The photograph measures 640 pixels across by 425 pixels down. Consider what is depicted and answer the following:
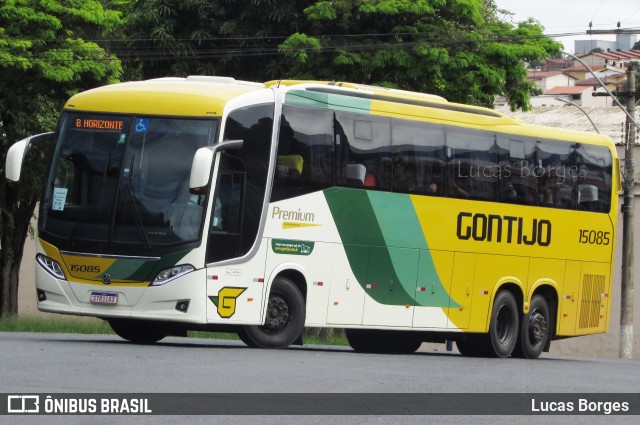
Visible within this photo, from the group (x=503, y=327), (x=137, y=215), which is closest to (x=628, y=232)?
(x=503, y=327)

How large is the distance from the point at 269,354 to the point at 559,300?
28.3 feet

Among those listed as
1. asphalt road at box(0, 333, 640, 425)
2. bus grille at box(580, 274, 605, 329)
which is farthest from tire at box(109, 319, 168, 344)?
bus grille at box(580, 274, 605, 329)

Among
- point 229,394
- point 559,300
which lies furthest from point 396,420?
point 559,300

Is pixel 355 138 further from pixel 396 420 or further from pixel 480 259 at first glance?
pixel 396 420

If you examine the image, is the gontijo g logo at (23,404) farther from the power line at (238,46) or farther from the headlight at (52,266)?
the power line at (238,46)

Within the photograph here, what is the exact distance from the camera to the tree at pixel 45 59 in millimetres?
31562

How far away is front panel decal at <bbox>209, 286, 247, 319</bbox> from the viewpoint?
59.4ft

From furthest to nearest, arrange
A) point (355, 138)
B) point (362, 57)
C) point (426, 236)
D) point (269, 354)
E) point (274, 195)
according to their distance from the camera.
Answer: point (362, 57) → point (426, 236) → point (355, 138) → point (274, 195) → point (269, 354)

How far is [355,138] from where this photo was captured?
20.3 metres

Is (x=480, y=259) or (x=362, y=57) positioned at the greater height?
(x=362, y=57)

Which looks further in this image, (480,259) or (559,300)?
(559,300)

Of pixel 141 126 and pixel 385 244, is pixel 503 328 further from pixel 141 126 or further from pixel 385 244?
pixel 141 126

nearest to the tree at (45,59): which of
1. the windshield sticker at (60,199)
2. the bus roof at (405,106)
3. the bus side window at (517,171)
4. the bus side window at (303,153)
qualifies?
the bus roof at (405,106)

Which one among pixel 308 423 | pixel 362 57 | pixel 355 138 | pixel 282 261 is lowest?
pixel 308 423
